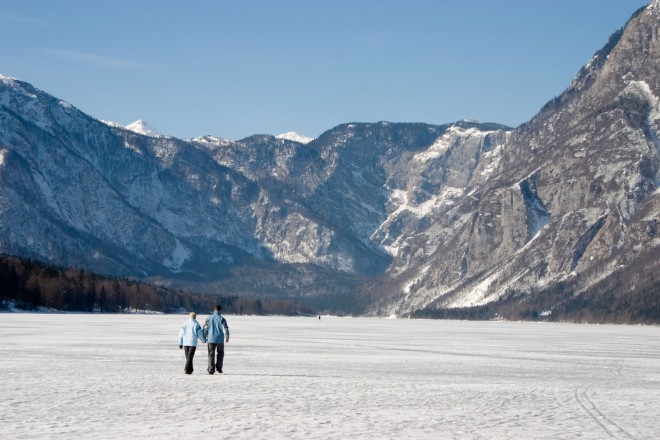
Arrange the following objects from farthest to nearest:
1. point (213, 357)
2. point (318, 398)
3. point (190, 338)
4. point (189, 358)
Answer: point (213, 357) < point (190, 338) < point (189, 358) < point (318, 398)

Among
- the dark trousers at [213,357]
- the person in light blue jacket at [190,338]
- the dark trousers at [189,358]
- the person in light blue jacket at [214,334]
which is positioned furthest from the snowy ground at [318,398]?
the person in light blue jacket at [190,338]

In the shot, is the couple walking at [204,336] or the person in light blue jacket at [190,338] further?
the couple walking at [204,336]

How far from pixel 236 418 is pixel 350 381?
13587 millimetres

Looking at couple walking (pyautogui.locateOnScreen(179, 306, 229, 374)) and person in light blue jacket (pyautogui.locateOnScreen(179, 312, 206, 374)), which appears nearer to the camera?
person in light blue jacket (pyautogui.locateOnScreen(179, 312, 206, 374))

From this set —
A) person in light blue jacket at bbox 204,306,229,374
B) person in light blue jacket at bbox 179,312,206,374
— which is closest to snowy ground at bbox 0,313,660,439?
person in light blue jacket at bbox 204,306,229,374

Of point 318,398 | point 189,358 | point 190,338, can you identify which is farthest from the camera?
point 190,338

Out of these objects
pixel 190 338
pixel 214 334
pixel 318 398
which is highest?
pixel 214 334

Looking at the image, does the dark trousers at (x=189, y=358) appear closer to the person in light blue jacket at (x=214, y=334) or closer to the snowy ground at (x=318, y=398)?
the person in light blue jacket at (x=214, y=334)

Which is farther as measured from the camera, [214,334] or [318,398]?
[214,334]

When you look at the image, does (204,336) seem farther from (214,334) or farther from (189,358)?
(189,358)

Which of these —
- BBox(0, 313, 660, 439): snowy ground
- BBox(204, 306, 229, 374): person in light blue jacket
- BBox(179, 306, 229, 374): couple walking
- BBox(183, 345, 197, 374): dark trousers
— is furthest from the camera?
BBox(204, 306, 229, 374): person in light blue jacket

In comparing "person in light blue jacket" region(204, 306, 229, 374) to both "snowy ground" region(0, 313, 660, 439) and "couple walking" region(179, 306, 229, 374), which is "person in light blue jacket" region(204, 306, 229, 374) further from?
"snowy ground" region(0, 313, 660, 439)

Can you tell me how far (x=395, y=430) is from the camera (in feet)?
91.9

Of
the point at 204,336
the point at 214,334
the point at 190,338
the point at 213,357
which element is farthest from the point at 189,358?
the point at 214,334
